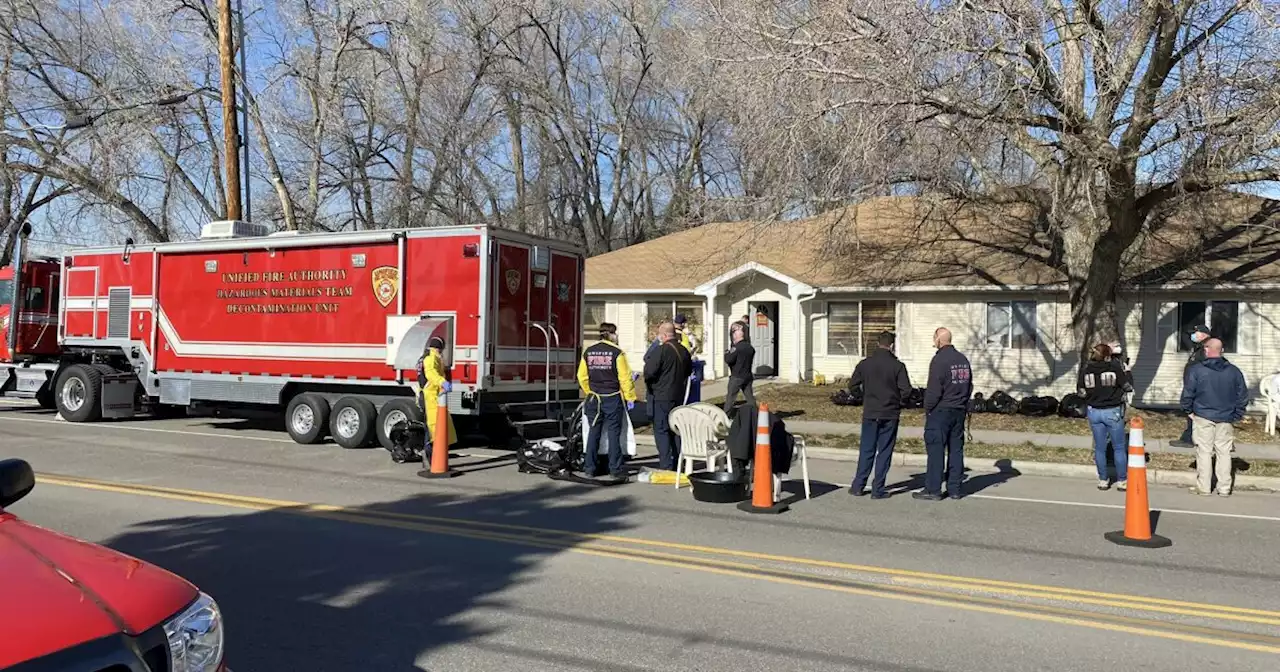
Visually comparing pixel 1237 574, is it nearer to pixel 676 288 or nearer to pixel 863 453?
pixel 863 453

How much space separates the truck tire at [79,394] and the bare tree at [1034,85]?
11837 millimetres

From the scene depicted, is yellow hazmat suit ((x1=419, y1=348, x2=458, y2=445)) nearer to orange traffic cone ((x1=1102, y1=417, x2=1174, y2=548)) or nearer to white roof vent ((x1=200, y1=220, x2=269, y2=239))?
white roof vent ((x1=200, y1=220, x2=269, y2=239))

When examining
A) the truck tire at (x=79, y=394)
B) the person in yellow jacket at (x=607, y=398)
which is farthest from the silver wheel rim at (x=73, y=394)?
the person in yellow jacket at (x=607, y=398)

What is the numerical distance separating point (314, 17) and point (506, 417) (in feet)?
64.5

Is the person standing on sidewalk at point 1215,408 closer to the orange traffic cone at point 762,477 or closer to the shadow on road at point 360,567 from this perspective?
the orange traffic cone at point 762,477

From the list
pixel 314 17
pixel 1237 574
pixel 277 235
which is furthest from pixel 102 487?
pixel 314 17

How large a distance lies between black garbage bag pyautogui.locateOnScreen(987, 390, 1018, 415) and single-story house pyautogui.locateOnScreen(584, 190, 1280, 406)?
6.63 ft

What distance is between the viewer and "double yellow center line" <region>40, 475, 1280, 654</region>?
5359 millimetres

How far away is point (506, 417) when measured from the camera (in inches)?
510

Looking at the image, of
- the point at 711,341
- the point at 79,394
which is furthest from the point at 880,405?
the point at 711,341

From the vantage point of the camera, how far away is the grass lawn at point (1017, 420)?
15038 millimetres

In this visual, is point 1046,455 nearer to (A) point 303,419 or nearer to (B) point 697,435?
(B) point 697,435

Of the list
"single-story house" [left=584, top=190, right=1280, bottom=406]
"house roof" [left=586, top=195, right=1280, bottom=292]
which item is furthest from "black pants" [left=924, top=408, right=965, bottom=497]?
A: "single-story house" [left=584, top=190, right=1280, bottom=406]

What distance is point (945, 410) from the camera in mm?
9383
